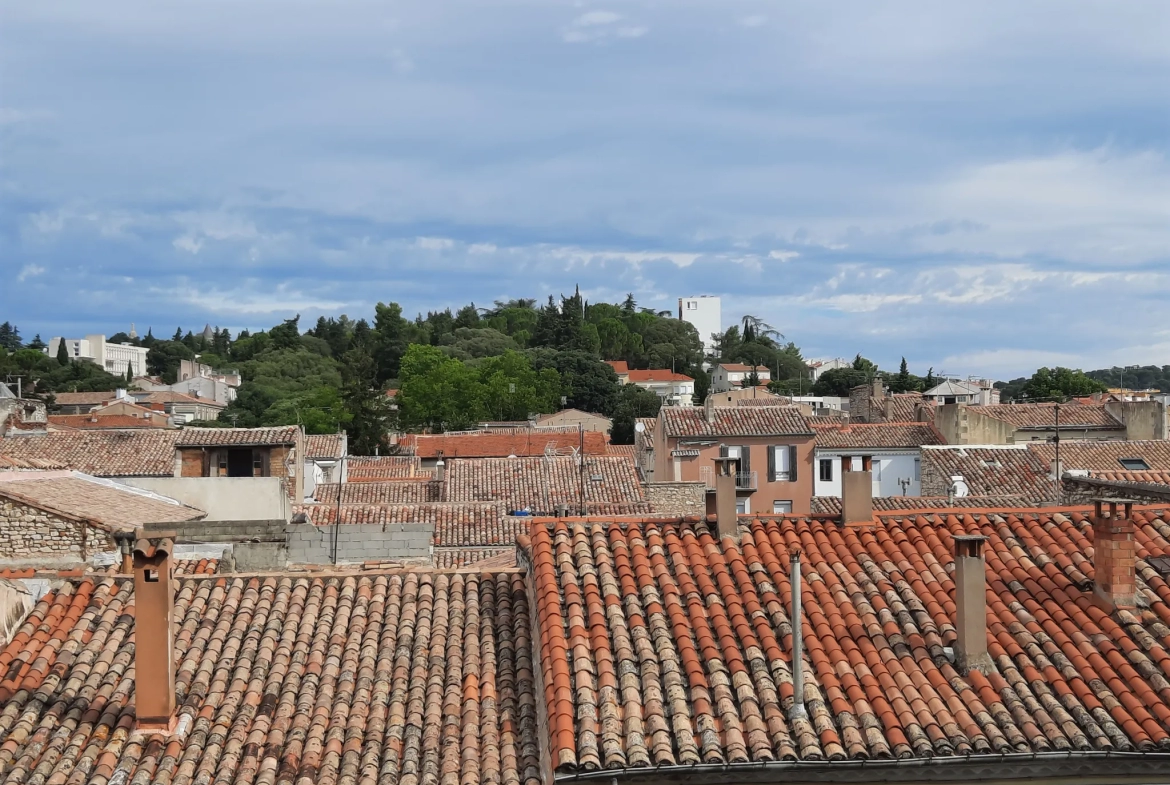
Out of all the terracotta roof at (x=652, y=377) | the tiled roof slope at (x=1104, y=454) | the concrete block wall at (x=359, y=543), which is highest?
the terracotta roof at (x=652, y=377)

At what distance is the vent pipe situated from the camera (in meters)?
8.56

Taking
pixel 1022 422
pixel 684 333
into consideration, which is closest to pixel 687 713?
pixel 1022 422

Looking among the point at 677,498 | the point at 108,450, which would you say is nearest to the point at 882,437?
the point at 677,498

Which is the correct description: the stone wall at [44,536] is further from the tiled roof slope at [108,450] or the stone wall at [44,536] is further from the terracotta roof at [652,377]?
the terracotta roof at [652,377]

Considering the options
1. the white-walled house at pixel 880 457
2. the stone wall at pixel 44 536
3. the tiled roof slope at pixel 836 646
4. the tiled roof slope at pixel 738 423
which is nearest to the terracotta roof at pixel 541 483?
the tiled roof slope at pixel 738 423

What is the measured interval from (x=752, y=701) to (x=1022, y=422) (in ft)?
167

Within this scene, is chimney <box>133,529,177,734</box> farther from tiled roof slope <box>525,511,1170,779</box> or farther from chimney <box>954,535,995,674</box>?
chimney <box>954,535,995,674</box>

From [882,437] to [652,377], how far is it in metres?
89.3

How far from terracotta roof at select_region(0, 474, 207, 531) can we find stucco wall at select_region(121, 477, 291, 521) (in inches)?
27.6

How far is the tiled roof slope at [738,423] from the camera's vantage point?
45.4 m

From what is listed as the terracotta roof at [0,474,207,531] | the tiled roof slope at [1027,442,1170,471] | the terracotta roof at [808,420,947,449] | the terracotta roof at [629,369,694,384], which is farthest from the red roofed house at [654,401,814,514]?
the terracotta roof at [629,369,694,384]

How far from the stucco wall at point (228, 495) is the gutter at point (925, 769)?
16.4 meters

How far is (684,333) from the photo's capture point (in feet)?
540

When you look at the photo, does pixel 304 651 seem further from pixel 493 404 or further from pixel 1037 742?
pixel 493 404
